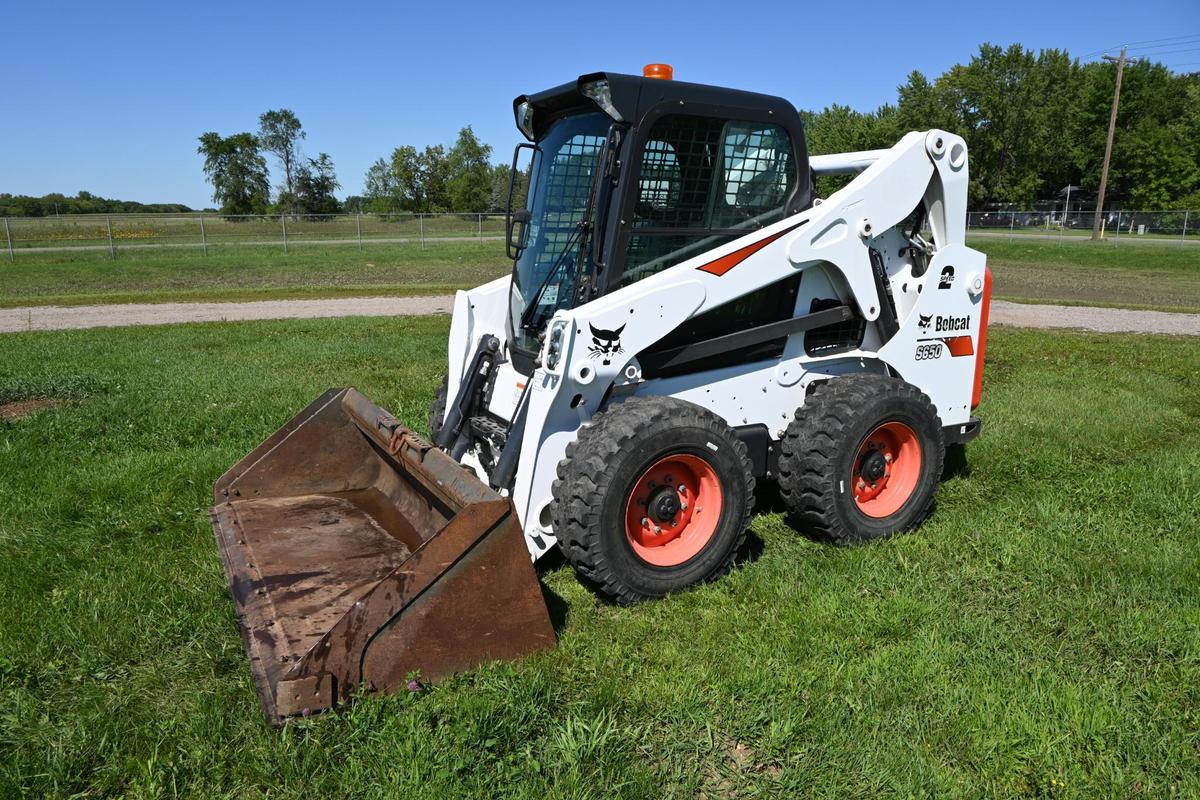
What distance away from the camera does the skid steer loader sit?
11.0ft

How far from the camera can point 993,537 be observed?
4.70 m

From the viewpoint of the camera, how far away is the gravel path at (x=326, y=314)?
1308cm

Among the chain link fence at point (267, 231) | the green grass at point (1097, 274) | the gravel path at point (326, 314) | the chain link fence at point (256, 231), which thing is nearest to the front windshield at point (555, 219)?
the gravel path at point (326, 314)

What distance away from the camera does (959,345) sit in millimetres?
5230

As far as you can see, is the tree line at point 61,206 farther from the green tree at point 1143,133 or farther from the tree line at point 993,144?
the green tree at point 1143,133

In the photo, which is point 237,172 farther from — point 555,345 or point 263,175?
point 555,345

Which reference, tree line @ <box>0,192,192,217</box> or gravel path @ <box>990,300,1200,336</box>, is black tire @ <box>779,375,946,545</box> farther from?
tree line @ <box>0,192,192,217</box>

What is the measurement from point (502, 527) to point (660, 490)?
40.6 inches

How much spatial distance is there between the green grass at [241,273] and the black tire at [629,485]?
14.7m

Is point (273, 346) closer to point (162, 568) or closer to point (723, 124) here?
point (162, 568)

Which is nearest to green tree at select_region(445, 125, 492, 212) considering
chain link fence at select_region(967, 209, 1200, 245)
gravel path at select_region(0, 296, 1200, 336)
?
chain link fence at select_region(967, 209, 1200, 245)

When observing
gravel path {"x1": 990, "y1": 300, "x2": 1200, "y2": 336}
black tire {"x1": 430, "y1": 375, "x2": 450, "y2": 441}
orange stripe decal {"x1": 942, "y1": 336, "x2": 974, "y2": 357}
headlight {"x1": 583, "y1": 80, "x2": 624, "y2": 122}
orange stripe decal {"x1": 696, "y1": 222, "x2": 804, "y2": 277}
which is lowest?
black tire {"x1": 430, "y1": 375, "x2": 450, "y2": 441}

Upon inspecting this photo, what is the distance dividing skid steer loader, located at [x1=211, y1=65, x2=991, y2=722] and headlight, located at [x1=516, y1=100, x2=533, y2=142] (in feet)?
0.05

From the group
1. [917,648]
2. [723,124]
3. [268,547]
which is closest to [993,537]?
[917,648]
